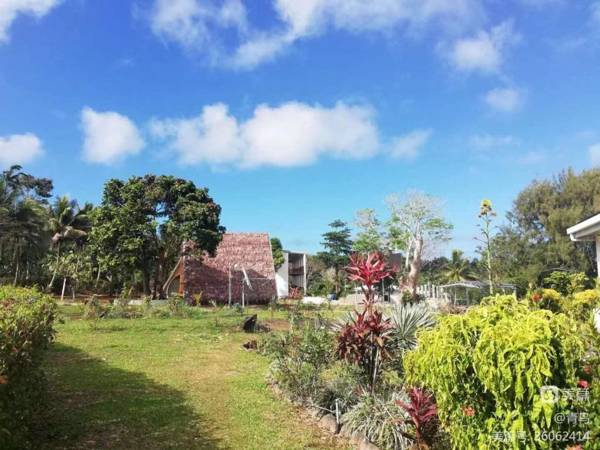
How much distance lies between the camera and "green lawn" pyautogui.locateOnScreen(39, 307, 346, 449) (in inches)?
215

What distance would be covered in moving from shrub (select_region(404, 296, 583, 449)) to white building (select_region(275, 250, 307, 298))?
47.2 meters

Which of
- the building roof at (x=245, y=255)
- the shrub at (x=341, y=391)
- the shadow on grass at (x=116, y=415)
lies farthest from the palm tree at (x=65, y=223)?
the shrub at (x=341, y=391)

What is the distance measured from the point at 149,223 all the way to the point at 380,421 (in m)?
24.6

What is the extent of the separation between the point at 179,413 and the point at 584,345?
5.18 metres

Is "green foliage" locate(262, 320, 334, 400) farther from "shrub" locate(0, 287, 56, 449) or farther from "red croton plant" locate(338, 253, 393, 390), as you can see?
"shrub" locate(0, 287, 56, 449)

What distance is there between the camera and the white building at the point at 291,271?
52.3m

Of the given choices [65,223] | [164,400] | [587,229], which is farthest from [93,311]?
A: [65,223]

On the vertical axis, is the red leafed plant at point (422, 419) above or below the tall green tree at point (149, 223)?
below

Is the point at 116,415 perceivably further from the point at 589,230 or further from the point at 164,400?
the point at 589,230

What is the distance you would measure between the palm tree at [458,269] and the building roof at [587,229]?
4132 centimetres

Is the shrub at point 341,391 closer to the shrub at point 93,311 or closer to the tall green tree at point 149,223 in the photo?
the shrub at point 93,311

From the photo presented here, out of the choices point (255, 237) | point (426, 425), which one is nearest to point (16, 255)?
point (255, 237)

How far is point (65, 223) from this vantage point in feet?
140

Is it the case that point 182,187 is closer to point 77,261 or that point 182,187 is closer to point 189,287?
point 189,287
